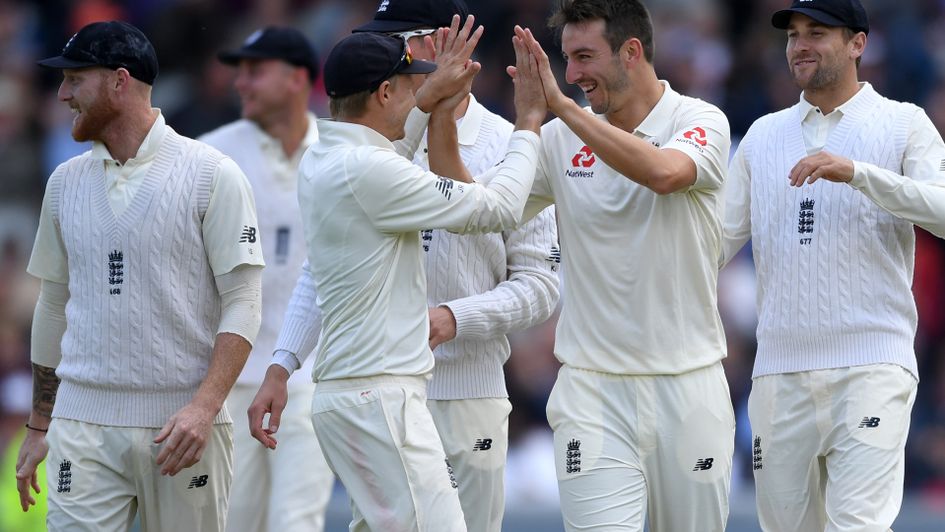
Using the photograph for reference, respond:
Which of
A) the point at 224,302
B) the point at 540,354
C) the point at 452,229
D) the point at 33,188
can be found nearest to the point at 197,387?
the point at 224,302

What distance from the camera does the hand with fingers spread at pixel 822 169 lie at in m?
6.20

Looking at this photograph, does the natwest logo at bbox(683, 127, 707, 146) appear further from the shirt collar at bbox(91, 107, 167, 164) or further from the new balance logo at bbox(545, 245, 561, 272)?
the shirt collar at bbox(91, 107, 167, 164)

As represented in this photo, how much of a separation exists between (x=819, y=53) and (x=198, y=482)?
3081 millimetres

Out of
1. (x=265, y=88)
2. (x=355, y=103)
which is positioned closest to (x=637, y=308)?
(x=355, y=103)

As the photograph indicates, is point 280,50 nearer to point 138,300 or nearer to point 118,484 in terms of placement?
point 138,300

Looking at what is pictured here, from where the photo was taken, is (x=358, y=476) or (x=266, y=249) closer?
(x=358, y=476)

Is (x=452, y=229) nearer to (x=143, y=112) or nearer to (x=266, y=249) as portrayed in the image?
(x=143, y=112)

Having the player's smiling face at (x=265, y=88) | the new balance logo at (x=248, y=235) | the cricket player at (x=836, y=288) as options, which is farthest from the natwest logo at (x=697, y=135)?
the player's smiling face at (x=265, y=88)

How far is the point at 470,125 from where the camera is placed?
22.6 ft

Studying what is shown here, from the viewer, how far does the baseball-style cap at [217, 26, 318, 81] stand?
28.9 feet

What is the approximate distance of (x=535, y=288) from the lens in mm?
6766

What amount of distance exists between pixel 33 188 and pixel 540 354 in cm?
461

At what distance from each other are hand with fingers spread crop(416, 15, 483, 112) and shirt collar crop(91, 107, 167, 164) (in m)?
1.10

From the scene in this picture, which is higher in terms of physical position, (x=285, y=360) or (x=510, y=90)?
(x=510, y=90)
